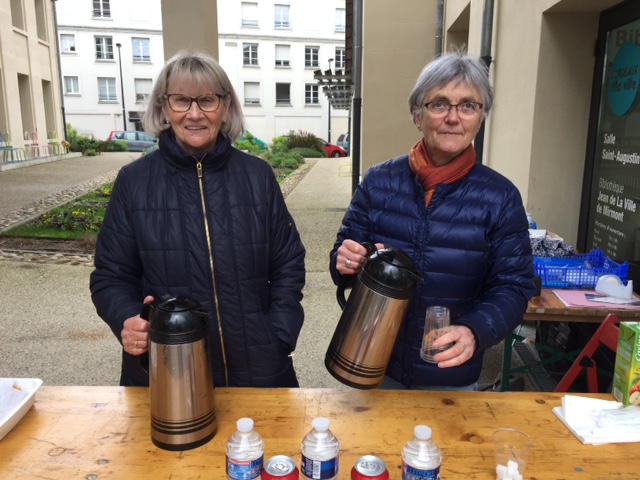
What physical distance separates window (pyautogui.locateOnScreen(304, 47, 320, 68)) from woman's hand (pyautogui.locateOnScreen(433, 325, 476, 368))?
138 ft

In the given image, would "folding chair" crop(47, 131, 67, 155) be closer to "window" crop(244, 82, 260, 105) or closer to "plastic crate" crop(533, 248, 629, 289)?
"window" crop(244, 82, 260, 105)

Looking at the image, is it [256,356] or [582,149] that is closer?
[256,356]

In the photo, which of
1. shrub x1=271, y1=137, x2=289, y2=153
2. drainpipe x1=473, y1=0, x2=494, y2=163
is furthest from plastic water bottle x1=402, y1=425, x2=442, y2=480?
shrub x1=271, y1=137, x2=289, y2=153

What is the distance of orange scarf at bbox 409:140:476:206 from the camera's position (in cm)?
193

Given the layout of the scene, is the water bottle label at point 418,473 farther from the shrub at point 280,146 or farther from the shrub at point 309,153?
the shrub at point 309,153

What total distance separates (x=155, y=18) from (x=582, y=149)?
42.3 meters

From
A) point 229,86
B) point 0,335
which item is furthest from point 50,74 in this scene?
point 229,86

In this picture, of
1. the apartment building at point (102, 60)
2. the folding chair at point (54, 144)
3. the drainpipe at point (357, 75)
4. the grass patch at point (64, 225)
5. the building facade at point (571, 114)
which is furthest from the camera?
the apartment building at point (102, 60)

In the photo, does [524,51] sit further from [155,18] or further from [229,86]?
[155,18]

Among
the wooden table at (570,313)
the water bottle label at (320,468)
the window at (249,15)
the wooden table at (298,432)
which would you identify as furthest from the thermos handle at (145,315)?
the window at (249,15)

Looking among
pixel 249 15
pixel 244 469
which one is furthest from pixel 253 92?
pixel 244 469

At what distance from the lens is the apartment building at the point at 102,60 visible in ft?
132

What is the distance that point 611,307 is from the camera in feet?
9.77

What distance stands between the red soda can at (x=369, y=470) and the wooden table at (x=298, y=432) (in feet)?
0.62
